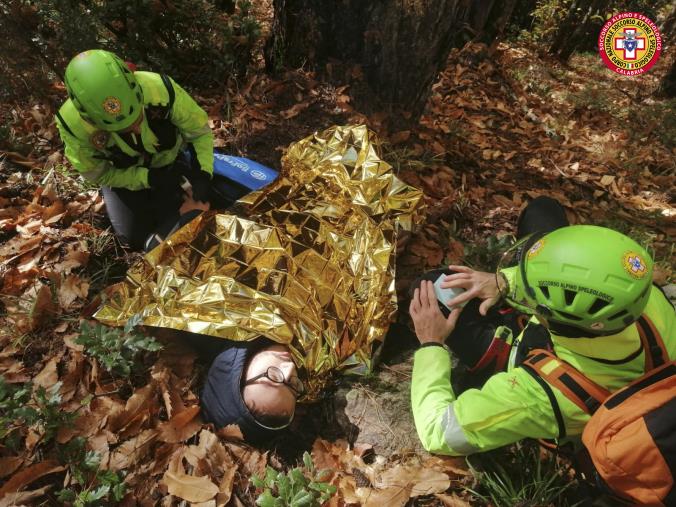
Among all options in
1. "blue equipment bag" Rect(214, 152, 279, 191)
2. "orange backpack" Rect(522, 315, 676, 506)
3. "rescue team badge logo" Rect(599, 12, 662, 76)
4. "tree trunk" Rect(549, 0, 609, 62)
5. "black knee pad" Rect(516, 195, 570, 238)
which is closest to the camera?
"orange backpack" Rect(522, 315, 676, 506)

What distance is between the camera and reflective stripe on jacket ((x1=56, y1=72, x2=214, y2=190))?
2.50 m

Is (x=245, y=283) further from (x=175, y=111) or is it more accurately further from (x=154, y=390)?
(x=175, y=111)

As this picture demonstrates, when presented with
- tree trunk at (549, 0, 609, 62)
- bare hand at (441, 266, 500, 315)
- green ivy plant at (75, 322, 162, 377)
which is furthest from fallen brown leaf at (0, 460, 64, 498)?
tree trunk at (549, 0, 609, 62)

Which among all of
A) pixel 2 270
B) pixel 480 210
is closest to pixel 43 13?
pixel 2 270

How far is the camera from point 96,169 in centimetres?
266

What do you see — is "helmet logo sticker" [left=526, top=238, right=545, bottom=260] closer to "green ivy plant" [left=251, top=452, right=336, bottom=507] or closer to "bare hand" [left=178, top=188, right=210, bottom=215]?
"green ivy plant" [left=251, top=452, right=336, bottom=507]

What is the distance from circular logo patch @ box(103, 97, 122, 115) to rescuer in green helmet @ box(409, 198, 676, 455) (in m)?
2.13

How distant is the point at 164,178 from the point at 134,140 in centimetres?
33

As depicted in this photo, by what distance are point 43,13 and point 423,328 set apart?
3597 mm

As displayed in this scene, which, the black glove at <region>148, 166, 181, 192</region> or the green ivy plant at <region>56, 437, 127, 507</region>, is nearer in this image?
the green ivy plant at <region>56, 437, 127, 507</region>

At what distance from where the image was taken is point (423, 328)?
213 centimetres

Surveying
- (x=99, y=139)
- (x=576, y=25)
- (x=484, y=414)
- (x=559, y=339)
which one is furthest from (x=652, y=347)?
(x=576, y=25)

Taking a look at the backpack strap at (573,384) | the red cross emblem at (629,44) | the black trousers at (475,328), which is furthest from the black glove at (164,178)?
the red cross emblem at (629,44)

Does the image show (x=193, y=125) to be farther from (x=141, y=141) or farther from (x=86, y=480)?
(x=86, y=480)
